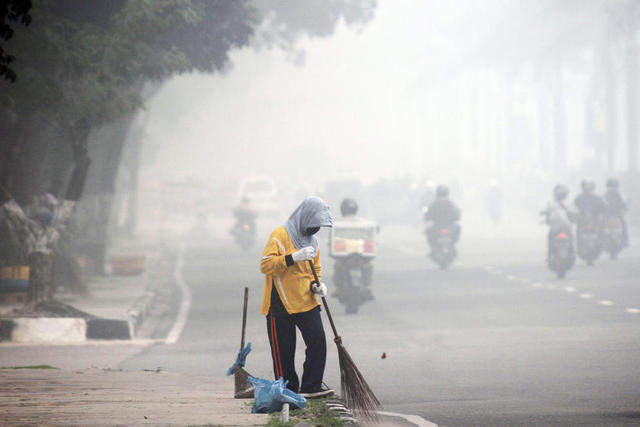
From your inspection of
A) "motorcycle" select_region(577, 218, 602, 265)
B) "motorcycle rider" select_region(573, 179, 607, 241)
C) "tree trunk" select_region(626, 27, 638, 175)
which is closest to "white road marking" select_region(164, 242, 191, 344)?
"motorcycle" select_region(577, 218, 602, 265)

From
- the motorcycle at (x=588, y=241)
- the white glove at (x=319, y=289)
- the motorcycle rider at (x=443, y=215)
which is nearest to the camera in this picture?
the white glove at (x=319, y=289)

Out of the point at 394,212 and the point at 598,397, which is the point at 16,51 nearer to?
the point at 598,397

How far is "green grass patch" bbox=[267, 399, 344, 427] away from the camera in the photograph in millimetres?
7591

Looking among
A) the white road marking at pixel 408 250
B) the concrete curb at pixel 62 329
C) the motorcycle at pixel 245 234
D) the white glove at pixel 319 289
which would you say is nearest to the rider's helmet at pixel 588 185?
the white road marking at pixel 408 250

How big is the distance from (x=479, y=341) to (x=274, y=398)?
604cm

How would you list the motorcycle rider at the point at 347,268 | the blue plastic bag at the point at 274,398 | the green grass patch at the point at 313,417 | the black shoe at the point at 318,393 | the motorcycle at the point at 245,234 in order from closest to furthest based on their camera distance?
the green grass patch at the point at 313,417 → the blue plastic bag at the point at 274,398 → the black shoe at the point at 318,393 → the motorcycle rider at the point at 347,268 → the motorcycle at the point at 245,234

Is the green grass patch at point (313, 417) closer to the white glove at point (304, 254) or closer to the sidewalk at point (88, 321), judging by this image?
the white glove at point (304, 254)

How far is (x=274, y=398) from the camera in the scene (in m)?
8.17

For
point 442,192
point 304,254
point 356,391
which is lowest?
point 356,391

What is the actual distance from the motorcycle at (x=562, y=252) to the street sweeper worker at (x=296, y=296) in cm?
1352

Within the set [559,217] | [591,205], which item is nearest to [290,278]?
[559,217]

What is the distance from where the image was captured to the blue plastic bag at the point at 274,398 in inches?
322

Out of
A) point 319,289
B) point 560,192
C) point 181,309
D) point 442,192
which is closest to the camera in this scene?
point 319,289

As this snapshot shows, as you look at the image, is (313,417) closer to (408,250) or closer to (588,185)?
(588,185)
